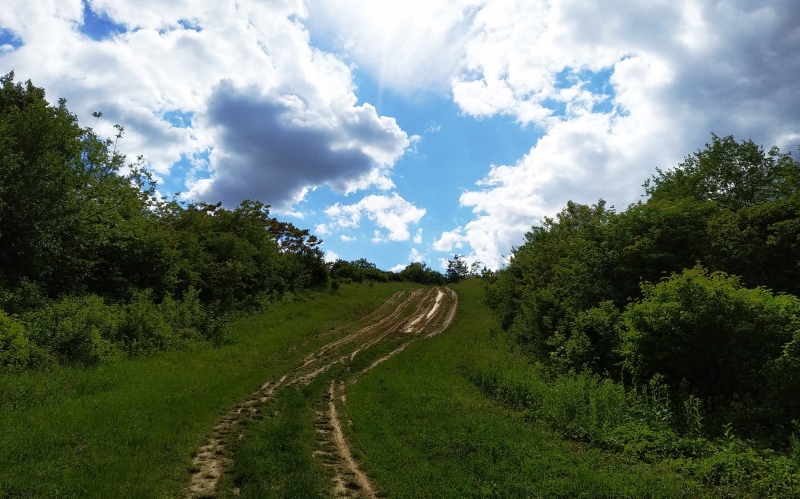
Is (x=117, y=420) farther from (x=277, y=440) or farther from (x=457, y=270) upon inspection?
(x=457, y=270)

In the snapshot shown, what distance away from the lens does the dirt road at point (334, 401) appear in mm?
8414

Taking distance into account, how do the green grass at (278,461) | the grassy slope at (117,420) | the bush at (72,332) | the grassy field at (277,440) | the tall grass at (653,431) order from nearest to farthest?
the grassy slope at (117,420) → the green grass at (278,461) → the grassy field at (277,440) → the tall grass at (653,431) → the bush at (72,332)

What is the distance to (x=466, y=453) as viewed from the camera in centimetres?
1012

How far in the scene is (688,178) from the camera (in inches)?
1342

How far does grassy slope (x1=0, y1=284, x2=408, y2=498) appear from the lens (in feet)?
24.9

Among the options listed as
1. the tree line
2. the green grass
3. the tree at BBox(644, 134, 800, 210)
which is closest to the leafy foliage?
the green grass

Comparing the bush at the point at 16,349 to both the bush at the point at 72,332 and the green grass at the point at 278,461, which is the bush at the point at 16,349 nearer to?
the bush at the point at 72,332

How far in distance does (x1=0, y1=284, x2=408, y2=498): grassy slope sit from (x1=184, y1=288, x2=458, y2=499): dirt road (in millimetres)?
407

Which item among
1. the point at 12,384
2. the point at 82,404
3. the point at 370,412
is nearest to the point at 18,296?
the point at 12,384

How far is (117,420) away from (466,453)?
872 centimetres

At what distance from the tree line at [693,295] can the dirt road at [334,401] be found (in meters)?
7.84

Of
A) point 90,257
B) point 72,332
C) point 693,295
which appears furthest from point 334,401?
point 90,257

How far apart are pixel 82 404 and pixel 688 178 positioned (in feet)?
132

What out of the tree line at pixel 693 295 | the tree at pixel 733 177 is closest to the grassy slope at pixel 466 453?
the tree line at pixel 693 295
